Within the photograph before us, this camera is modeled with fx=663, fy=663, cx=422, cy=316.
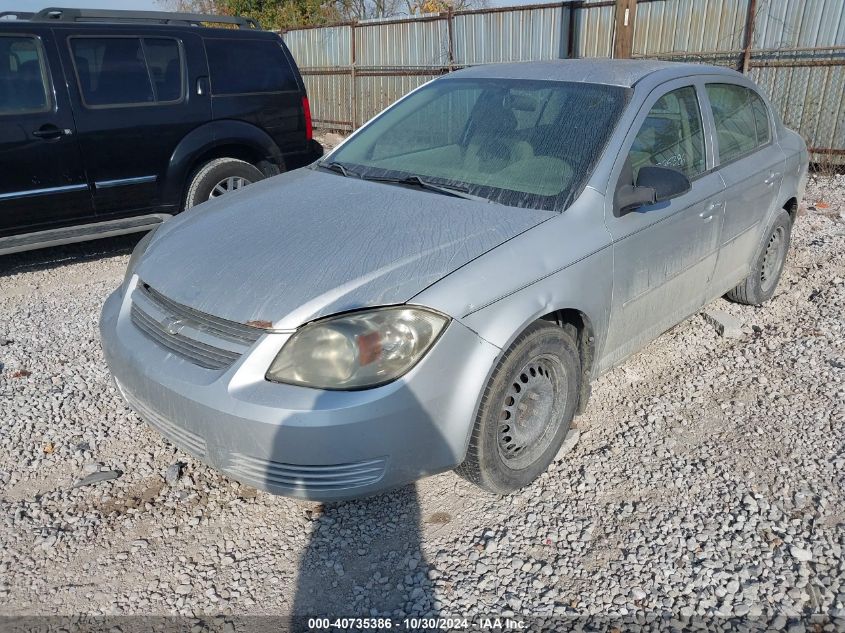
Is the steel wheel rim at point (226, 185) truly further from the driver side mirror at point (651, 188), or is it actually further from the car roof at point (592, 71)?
the driver side mirror at point (651, 188)

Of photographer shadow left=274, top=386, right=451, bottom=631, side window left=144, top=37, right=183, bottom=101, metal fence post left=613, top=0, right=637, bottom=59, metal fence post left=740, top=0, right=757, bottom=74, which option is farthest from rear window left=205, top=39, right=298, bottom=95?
metal fence post left=740, top=0, right=757, bottom=74

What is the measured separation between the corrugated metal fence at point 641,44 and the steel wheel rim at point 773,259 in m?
4.76

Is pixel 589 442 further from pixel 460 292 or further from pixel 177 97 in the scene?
pixel 177 97

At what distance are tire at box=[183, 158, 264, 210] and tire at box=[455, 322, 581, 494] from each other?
13.9ft

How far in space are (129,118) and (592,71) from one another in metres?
4.03

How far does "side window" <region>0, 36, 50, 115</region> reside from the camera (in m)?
5.16

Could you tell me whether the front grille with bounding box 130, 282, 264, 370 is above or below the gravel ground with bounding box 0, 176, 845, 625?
above

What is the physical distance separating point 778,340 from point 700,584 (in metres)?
2.57

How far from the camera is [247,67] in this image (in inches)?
256

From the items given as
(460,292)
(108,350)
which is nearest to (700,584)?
(460,292)

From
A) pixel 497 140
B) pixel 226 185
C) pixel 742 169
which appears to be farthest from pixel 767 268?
pixel 226 185

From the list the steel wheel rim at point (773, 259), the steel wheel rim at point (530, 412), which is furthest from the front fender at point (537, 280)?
the steel wheel rim at point (773, 259)

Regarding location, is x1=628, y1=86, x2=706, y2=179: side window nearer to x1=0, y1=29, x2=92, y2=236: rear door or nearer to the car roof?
the car roof

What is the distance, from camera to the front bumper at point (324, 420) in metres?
2.28
